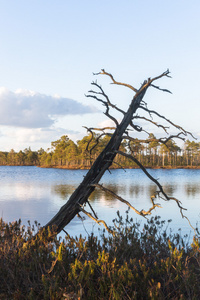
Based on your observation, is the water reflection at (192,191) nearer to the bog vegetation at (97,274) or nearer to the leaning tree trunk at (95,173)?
the leaning tree trunk at (95,173)

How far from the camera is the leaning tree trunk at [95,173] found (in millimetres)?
6770

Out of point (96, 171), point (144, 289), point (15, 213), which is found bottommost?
point (15, 213)

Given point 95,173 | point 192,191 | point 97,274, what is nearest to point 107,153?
point 95,173

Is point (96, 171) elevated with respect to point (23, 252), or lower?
elevated

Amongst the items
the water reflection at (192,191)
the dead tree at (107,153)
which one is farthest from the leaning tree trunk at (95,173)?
the water reflection at (192,191)

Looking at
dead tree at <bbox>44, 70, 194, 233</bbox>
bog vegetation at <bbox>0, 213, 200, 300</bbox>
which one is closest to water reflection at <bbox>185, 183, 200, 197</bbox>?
dead tree at <bbox>44, 70, 194, 233</bbox>

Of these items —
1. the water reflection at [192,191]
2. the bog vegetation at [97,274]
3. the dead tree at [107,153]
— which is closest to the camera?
the bog vegetation at [97,274]

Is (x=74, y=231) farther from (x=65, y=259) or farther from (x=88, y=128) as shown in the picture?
(x=65, y=259)

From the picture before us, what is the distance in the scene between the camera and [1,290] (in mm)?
3740

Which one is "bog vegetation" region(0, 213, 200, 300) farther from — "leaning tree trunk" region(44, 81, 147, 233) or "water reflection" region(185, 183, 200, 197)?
"water reflection" region(185, 183, 200, 197)

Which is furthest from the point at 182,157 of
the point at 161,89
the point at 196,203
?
the point at 161,89

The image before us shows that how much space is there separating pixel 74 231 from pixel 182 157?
163 meters

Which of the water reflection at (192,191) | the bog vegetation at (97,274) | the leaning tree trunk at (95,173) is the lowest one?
the water reflection at (192,191)

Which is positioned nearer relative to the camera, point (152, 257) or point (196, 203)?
point (152, 257)
